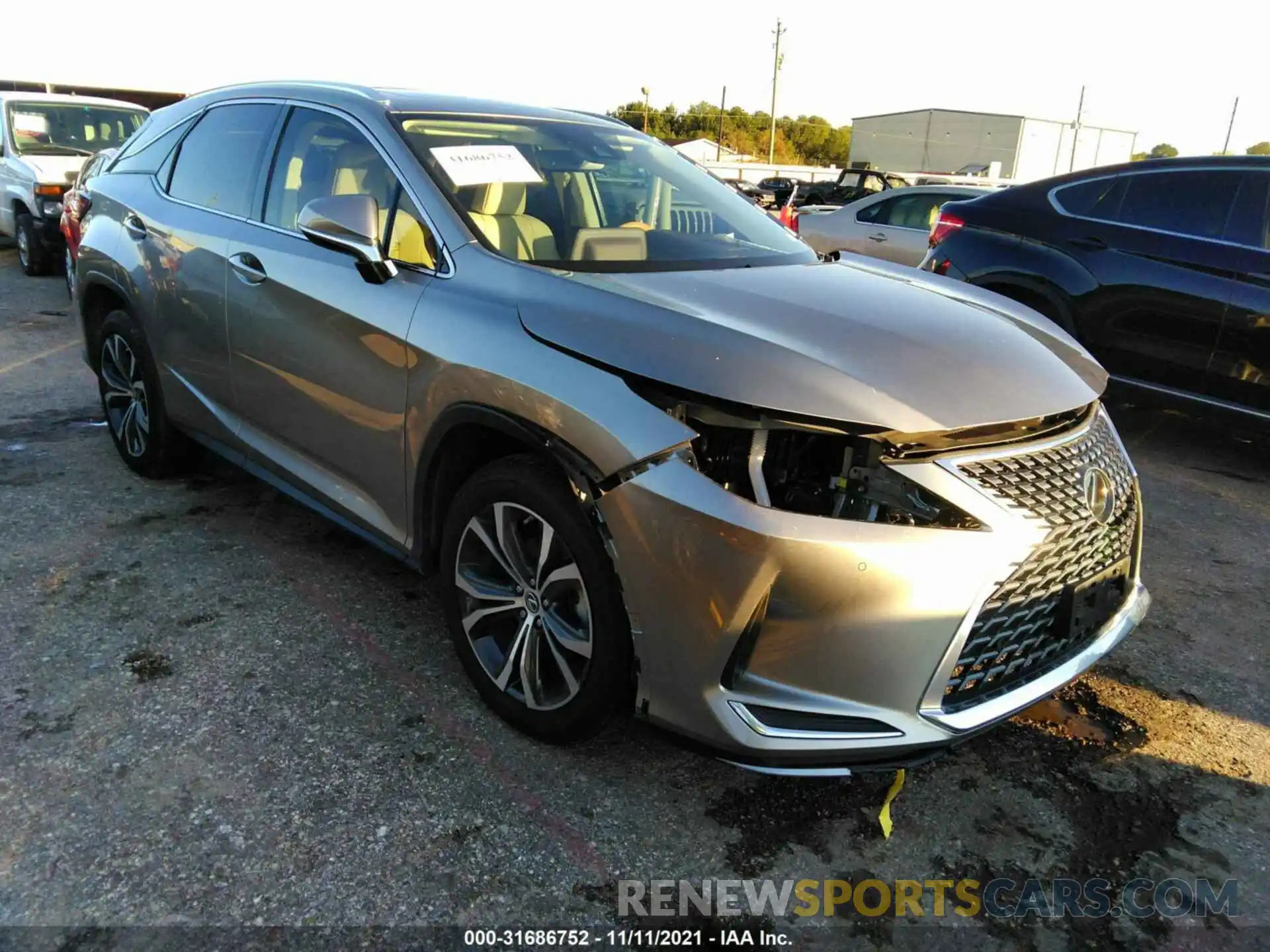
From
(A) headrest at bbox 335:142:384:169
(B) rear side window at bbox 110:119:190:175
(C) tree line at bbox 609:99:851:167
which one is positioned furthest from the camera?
(C) tree line at bbox 609:99:851:167

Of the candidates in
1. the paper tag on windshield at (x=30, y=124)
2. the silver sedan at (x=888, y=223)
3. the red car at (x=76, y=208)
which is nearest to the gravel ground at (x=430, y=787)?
the red car at (x=76, y=208)

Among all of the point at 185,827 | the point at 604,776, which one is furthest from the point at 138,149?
the point at 604,776

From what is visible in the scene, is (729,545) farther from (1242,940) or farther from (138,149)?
(138,149)

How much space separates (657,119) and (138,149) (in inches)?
3379

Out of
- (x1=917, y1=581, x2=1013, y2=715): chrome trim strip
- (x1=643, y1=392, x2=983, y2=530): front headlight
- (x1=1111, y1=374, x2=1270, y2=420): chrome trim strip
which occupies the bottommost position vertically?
(x1=1111, y1=374, x2=1270, y2=420): chrome trim strip

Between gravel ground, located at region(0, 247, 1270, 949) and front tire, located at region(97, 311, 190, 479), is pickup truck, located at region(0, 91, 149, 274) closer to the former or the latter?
front tire, located at region(97, 311, 190, 479)

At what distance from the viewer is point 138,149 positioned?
14.2ft

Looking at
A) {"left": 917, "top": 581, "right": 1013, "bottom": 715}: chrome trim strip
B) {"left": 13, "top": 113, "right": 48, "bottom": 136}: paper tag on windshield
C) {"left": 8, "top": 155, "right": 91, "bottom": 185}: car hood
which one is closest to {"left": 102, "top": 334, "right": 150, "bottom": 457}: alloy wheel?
{"left": 917, "top": 581, "right": 1013, "bottom": 715}: chrome trim strip

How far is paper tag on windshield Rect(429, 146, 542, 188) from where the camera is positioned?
9.32 ft

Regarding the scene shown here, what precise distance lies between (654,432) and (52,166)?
10810mm

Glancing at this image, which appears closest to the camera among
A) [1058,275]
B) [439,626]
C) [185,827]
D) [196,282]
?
[185,827]

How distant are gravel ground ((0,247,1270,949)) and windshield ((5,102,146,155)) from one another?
915 centimetres

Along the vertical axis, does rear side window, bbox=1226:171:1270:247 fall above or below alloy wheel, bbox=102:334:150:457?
above

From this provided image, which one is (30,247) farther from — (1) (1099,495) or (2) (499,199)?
(1) (1099,495)
